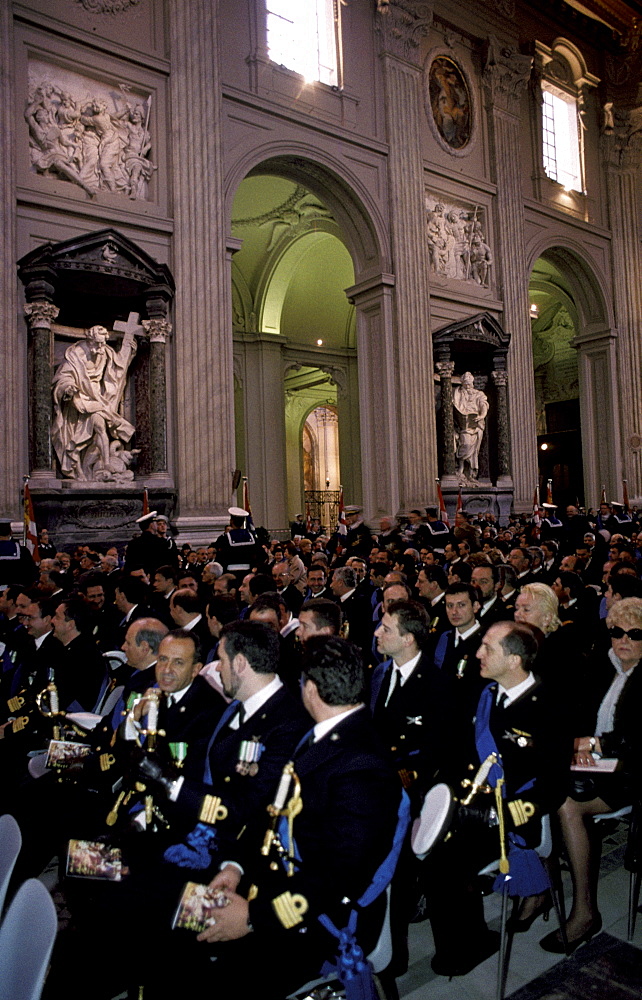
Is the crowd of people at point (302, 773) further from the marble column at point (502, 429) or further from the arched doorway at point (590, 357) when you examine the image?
the arched doorway at point (590, 357)

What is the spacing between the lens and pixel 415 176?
50.2ft

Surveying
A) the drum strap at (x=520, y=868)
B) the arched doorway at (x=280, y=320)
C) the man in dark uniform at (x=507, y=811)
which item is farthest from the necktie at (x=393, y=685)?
the arched doorway at (x=280, y=320)

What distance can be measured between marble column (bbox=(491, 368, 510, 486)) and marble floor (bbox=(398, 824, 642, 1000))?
13207mm

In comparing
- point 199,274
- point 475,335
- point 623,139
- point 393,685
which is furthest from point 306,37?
point 393,685

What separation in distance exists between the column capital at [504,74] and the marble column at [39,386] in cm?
1234

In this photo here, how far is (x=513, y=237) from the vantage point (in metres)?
17.4

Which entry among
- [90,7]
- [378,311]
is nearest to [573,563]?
[378,311]

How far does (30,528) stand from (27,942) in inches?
315

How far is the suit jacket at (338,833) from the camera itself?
6.84 feet

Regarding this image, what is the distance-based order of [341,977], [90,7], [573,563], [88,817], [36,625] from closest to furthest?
[341,977] < [88,817] < [36,625] < [573,563] < [90,7]

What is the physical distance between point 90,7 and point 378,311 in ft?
23.1

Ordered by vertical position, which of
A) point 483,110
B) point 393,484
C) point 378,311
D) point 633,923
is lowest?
point 633,923

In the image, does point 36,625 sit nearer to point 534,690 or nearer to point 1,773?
point 1,773

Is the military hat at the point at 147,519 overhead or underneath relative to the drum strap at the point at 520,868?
overhead
